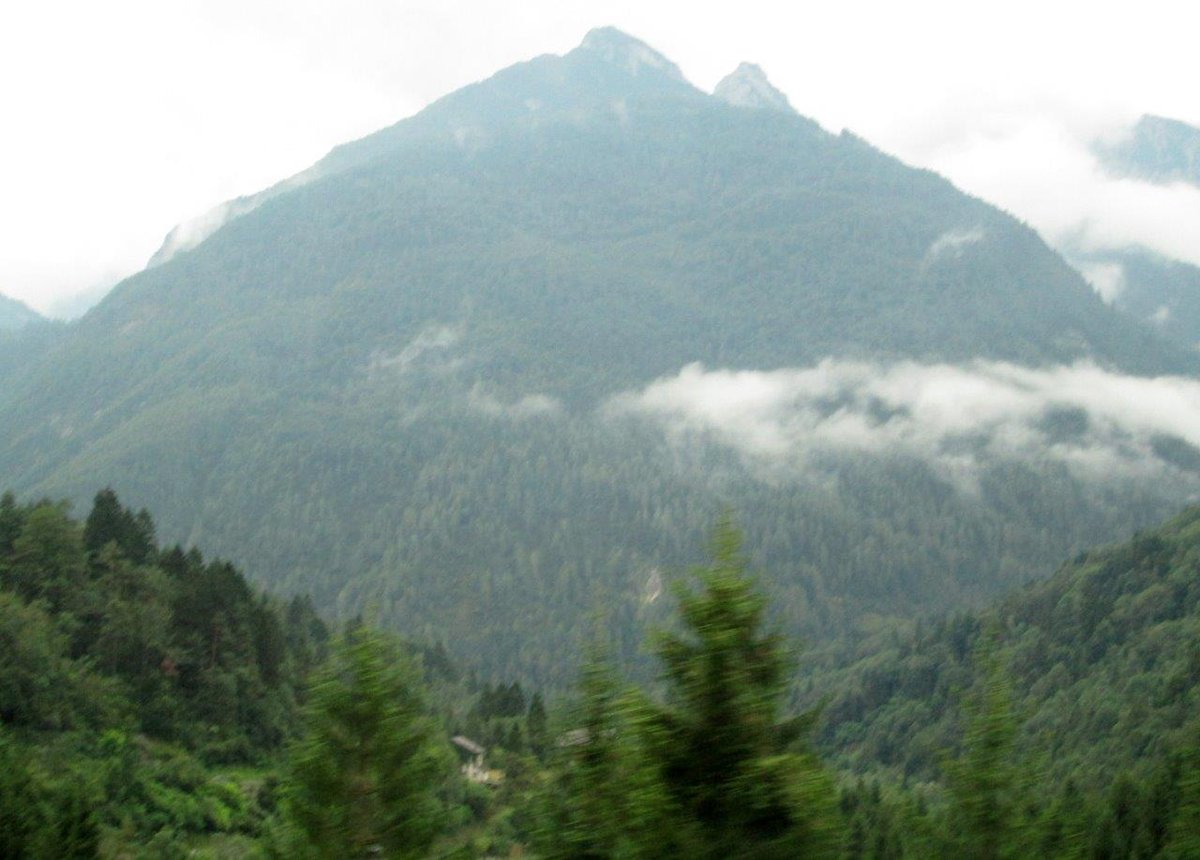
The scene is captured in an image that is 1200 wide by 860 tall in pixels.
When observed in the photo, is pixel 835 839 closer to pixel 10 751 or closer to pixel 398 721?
pixel 398 721

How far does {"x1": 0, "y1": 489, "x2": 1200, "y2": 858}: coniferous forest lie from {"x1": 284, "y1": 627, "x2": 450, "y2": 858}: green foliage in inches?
1.3

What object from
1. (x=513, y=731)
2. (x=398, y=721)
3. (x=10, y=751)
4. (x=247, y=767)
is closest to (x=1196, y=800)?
(x=398, y=721)

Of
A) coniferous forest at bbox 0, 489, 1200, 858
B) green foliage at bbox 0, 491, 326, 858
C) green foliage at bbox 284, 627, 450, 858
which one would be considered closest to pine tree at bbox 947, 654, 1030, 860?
coniferous forest at bbox 0, 489, 1200, 858

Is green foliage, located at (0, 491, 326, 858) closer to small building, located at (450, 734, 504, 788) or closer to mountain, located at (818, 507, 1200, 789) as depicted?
small building, located at (450, 734, 504, 788)

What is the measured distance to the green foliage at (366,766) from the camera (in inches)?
667

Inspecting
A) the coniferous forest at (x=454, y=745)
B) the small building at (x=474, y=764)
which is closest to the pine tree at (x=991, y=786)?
the coniferous forest at (x=454, y=745)

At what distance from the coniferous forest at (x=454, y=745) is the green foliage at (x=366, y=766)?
3 centimetres

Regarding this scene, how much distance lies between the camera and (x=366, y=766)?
57.6ft

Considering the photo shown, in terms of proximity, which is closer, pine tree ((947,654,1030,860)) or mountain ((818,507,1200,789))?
pine tree ((947,654,1030,860))

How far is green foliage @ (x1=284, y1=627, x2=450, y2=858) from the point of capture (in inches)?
667

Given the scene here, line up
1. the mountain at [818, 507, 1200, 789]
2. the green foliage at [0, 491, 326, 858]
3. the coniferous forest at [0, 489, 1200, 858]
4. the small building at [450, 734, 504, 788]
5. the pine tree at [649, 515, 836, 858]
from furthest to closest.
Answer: the mountain at [818, 507, 1200, 789] < the small building at [450, 734, 504, 788] < the green foliage at [0, 491, 326, 858] < the coniferous forest at [0, 489, 1200, 858] < the pine tree at [649, 515, 836, 858]

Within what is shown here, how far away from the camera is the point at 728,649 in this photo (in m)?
14.3

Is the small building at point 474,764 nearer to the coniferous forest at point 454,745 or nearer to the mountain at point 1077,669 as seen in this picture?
the coniferous forest at point 454,745

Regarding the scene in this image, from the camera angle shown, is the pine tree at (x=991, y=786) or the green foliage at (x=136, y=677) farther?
the green foliage at (x=136, y=677)
